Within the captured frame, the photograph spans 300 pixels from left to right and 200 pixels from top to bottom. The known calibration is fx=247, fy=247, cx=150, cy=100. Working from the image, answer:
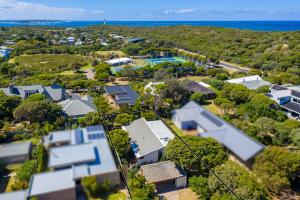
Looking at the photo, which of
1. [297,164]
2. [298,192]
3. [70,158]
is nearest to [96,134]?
[70,158]

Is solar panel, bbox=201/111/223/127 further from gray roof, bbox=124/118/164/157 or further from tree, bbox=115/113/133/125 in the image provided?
tree, bbox=115/113/133/125

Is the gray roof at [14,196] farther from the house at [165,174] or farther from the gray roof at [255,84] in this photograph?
the gray roof at [255,84]

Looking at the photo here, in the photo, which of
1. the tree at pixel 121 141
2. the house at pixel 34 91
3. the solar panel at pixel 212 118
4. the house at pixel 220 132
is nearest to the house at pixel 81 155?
the house at pixel 220 132

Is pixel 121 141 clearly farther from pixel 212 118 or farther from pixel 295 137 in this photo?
pixel 212 118

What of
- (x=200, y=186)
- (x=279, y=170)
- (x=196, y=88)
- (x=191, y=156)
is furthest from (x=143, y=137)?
(x=196, y=88)

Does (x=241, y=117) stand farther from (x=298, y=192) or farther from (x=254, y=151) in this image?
(x=254, y=151)

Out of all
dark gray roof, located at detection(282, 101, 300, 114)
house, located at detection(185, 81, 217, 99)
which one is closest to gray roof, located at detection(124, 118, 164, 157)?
house, located at detection(185, 81, 217, 99)

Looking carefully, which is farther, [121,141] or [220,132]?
[121,141]
